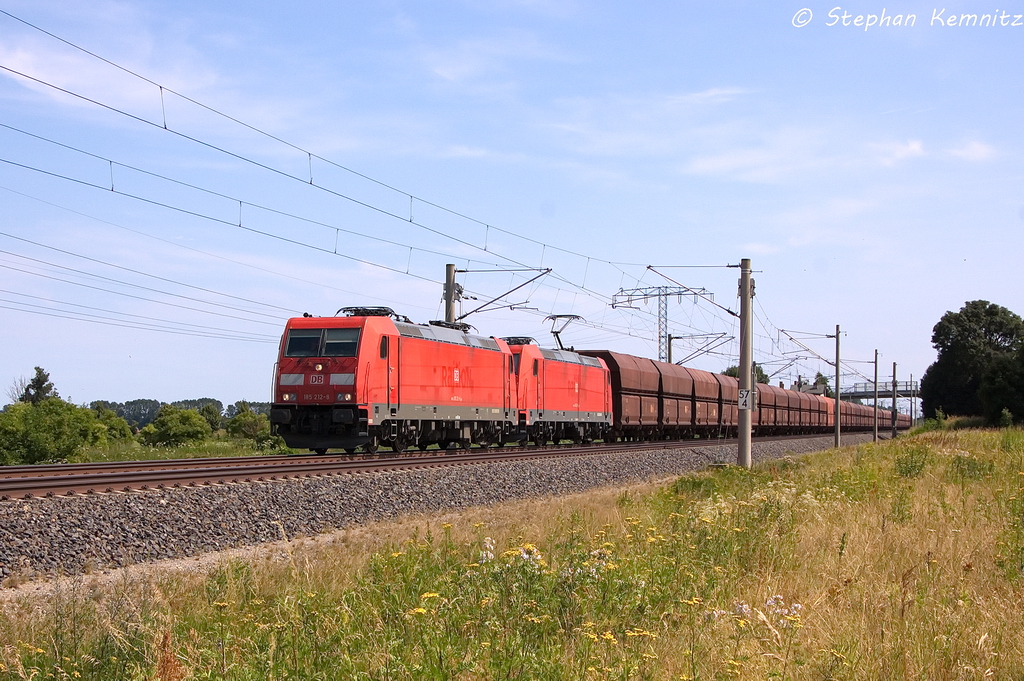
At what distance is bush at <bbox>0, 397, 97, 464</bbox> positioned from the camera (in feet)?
103

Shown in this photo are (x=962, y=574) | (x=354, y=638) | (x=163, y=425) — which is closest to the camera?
(x=354, y=638)

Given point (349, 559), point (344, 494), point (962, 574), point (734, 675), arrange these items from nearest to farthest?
point (734, 675)
point (962, 574)
point (349, 559)
point (344, 494)

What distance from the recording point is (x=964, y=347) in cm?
9806

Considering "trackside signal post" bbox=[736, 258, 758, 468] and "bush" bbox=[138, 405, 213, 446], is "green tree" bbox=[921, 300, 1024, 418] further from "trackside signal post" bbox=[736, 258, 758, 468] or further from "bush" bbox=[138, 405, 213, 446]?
"trackside signal post" bbox=[736, 258, 758, 468]

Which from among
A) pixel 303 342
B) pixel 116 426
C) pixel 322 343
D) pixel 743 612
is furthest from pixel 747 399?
pixel 116 426

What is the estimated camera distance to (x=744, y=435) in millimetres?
23547

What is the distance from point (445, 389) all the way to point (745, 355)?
8605 millimetres

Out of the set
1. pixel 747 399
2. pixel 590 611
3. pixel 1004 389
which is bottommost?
pixel 590 611

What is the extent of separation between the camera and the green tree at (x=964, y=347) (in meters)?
96.2

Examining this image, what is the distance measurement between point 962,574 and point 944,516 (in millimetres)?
3306

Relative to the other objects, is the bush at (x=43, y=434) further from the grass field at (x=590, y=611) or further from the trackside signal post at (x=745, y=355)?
the grass field at (x=590, y=611)

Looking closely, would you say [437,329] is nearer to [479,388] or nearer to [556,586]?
[479,388]

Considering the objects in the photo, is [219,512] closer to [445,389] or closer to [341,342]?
[341,342]

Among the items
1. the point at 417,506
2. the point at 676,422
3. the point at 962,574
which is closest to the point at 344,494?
the point at 417,506
